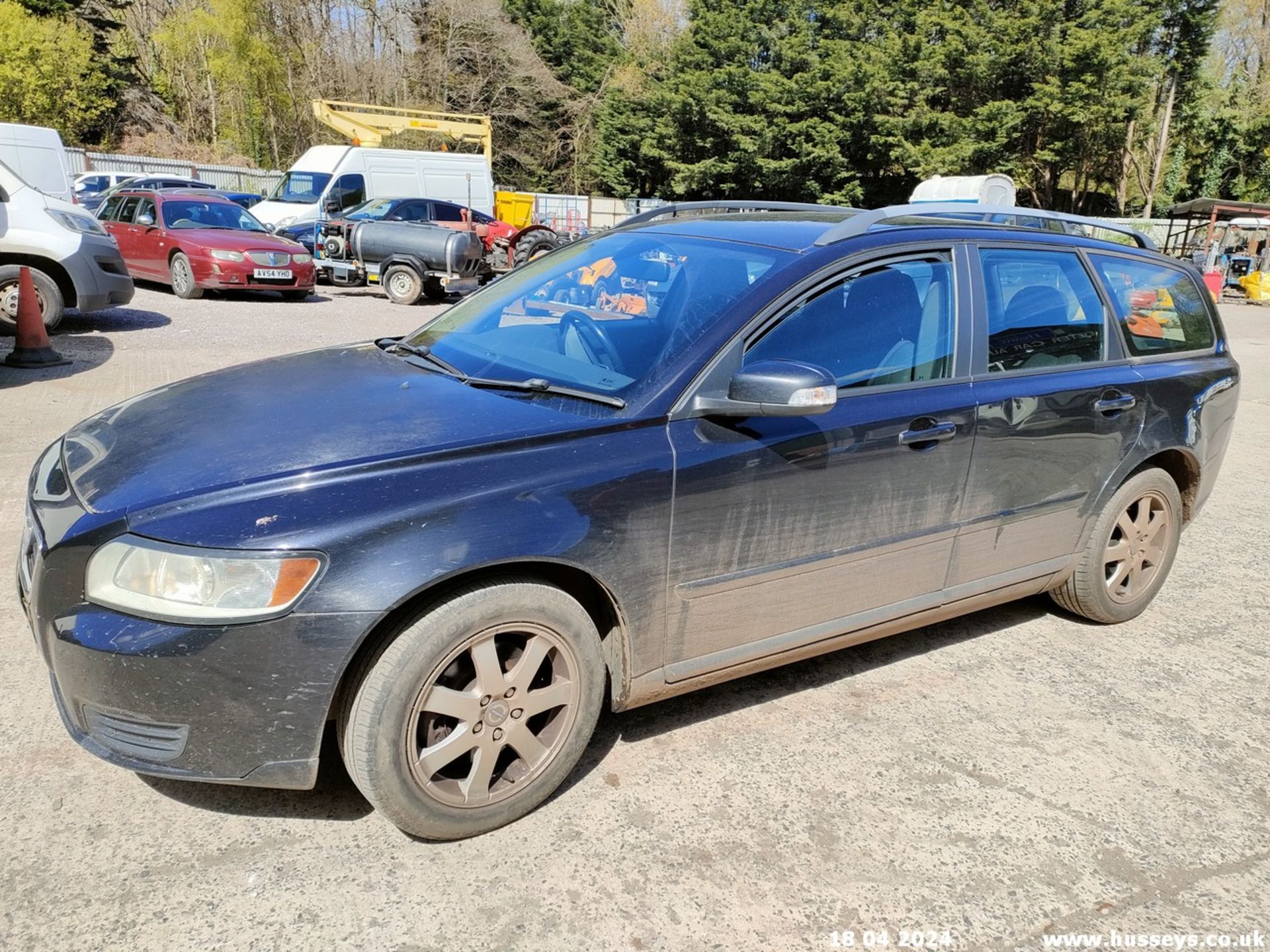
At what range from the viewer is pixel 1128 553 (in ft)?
13.2

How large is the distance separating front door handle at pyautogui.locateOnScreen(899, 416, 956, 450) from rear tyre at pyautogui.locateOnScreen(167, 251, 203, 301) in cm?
1273

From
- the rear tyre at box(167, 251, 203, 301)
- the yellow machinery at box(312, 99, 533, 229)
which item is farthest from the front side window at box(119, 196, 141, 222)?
the yellow machinery at box(312, 99, 533, 229)

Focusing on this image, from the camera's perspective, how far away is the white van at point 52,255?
9.07 meters

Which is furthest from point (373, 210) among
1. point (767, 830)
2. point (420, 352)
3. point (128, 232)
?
point (767, 830)

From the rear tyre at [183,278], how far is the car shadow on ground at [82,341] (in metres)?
1.37

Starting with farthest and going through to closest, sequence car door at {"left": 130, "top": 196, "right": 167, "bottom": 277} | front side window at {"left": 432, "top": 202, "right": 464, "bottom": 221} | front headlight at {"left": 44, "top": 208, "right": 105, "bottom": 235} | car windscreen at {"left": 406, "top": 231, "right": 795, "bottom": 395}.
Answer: front side window at {"left": 432, "top": 202, "right": 464, "bottom": 221}, car door at {"left": 130, "top": 196, "right": 167, "bottom": 277}, front headlight at {"left": 44, "top": 208, "right": 105, "bottom": 235}, car windscreen at {"left": 406, "top": 231, "right": 795, "bottom": 395}

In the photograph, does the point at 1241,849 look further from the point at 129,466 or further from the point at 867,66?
the point at 867,66

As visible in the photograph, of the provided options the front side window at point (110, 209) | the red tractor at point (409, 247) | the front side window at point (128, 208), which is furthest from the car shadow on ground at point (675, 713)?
the front side window at point (110, 209)

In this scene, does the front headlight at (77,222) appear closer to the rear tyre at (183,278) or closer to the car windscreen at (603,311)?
the rear tyre at (183,278)

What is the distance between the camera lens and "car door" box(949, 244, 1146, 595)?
3336mm

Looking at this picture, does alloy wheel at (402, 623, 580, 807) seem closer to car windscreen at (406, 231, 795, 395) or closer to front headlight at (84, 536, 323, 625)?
front headlight at (84, 536, 323, 625)

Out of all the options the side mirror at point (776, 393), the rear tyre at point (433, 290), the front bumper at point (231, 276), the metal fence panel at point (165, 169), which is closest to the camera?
the side mirror at point (776, 393)

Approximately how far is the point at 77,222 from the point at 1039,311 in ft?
31.9

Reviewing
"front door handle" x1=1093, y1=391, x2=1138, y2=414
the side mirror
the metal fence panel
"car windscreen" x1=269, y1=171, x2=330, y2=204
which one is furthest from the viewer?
the metal fence panel
